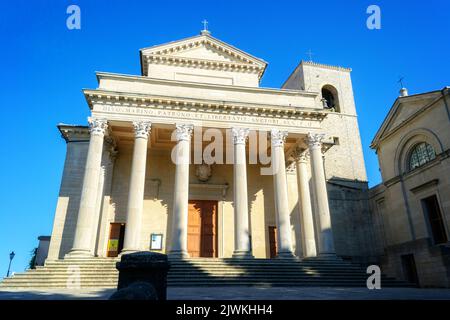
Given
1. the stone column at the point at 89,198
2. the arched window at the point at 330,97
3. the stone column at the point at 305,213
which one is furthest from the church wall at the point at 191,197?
the arched window at the point at 330,97

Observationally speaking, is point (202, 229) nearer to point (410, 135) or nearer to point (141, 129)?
point (141, 129)

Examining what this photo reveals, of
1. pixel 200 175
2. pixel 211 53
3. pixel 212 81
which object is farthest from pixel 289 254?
pixel 211 53

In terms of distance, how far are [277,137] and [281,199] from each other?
12.5 feet

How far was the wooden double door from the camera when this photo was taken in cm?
2109

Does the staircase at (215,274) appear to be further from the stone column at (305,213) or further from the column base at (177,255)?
the stone column at (305,213)

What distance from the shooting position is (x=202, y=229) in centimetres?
2169

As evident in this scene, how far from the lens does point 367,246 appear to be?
24781 millimetres

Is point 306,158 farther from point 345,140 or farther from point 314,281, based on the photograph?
point 345,140

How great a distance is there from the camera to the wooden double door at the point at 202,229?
2109 centimetres

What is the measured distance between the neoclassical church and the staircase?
1.04 meters

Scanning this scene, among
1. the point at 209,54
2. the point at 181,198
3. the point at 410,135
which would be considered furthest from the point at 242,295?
the point at 209,54

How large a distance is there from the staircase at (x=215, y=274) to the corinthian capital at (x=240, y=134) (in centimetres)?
679
